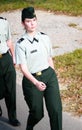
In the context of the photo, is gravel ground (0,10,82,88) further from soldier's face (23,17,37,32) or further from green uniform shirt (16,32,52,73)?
soldier's face (23,17,37,32)

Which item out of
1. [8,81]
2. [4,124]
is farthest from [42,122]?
[8,81]

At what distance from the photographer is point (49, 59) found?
18.6 ft

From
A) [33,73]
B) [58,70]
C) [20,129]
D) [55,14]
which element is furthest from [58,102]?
[55,14]

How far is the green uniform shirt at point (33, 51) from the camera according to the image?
540cm

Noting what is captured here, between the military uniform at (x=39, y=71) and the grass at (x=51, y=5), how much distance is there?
9771 millimetres

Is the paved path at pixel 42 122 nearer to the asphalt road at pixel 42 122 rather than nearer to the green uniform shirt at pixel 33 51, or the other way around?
the asphalt road at pixel 42 122

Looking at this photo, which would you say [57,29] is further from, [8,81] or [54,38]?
[8,81]

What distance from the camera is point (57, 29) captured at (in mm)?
13523

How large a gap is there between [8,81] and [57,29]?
7158 mm

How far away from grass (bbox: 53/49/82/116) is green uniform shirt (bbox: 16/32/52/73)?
1.87 m

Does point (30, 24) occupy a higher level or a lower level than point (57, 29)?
higher

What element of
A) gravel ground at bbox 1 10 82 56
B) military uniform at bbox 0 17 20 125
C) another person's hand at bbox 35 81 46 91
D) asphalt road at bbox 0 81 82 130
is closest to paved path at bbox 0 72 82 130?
asphalt road at bbox 0 81 82 130

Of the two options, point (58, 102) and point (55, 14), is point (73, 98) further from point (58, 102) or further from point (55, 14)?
point (55, 14)

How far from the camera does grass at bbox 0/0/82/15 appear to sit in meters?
15.5
